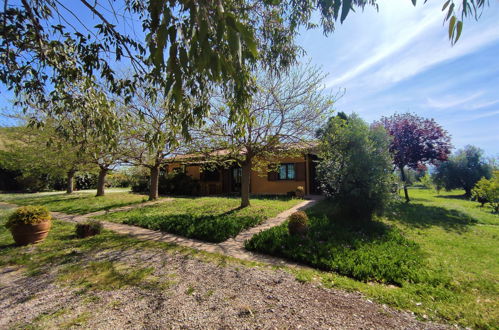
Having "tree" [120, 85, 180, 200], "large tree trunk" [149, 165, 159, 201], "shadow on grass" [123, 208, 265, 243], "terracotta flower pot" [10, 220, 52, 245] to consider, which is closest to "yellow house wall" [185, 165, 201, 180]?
"large tree trunk" [149, 165, 159, 201]

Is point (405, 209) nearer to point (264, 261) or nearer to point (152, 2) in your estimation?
point (264, 261)

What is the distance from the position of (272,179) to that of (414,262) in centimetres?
1306

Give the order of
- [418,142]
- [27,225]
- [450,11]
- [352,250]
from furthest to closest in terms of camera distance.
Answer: [418,142]
[27,225]
[352,250]
[450,11]

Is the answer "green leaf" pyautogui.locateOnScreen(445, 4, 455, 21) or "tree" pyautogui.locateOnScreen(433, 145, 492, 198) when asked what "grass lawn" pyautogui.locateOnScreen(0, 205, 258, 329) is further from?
"tree" pyautogui.locateOnScreen(433, 145, 492, 198)

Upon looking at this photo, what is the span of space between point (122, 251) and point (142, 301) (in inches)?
103

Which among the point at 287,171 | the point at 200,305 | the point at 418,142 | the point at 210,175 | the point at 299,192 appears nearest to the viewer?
the point at 200,305

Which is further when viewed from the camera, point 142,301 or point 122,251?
point 122,251

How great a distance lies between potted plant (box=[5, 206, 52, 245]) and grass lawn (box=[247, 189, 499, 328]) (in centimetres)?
551

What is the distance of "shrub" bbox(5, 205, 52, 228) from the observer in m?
5.88

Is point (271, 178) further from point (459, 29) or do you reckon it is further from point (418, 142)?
point (459, 29)

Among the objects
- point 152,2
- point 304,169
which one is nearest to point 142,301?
point 152,2

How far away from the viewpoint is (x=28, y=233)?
5918 mm

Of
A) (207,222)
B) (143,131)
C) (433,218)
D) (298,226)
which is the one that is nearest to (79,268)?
(207,222)

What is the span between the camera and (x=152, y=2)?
5.99ft
